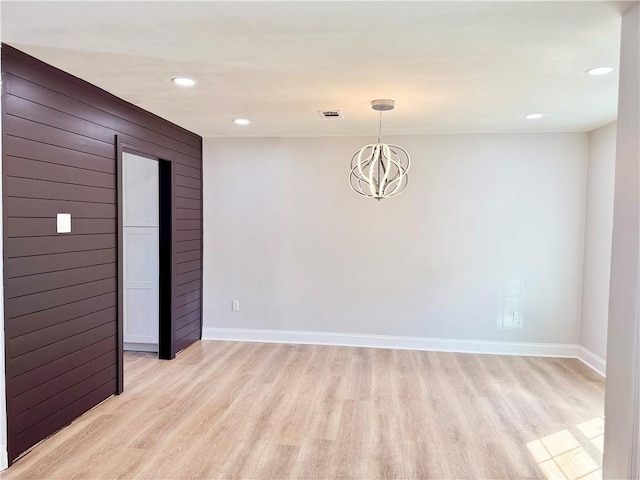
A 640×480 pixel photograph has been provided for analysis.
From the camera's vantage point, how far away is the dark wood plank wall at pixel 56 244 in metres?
2.29

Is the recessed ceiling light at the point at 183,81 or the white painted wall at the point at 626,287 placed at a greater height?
the recessed ceiling light at the point at 183,81

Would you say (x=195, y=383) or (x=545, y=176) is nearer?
(x=195, y=383)

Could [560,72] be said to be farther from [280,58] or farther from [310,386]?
[310,386]

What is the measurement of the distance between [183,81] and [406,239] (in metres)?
2.85

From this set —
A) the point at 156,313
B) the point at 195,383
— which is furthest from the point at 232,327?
the point at 195,383

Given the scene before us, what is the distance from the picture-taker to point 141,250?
4.34 metres

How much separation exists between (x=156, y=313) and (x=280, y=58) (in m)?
3.12

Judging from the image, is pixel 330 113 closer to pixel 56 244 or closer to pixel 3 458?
pixel 56 244

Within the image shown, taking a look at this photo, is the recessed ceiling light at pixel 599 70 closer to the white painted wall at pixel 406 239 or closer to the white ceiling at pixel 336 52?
the white ceiling at pixel 336 52

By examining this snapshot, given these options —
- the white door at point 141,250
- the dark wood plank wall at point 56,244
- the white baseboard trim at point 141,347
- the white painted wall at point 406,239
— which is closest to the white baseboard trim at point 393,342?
the white painted wall at point 406,239

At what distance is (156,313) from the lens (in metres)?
4.37

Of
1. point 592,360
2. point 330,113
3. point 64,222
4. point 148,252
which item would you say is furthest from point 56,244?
point 592,360

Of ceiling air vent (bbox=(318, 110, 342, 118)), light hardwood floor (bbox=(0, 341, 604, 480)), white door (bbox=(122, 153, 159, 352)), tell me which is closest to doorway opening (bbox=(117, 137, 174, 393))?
white door (bbox=(122, 153, 159, 352))

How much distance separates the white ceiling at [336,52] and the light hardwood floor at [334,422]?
2.35m
